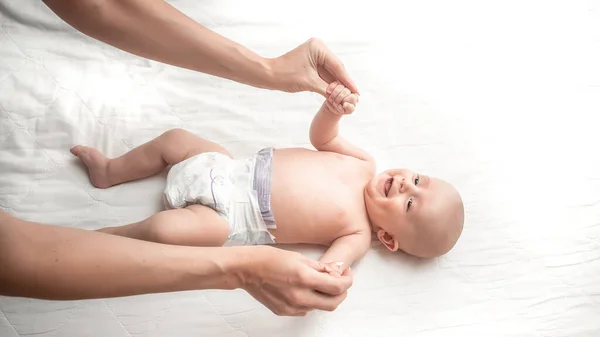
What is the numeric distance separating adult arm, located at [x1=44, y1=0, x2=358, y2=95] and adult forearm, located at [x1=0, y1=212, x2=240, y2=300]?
45 centimetres

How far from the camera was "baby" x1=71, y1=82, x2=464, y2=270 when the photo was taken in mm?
1298

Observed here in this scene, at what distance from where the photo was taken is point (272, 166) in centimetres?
135

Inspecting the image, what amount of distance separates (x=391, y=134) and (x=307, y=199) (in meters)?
0.34

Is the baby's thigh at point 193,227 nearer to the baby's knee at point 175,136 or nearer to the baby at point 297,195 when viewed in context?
the baby at point 297,195

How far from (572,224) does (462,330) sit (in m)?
0.41

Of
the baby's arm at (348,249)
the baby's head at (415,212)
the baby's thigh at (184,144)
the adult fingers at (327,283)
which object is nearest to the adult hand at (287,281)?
the adult fingers at (327,283)

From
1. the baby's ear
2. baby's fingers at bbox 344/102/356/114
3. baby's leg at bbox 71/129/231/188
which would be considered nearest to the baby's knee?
baby's leg at bbox 71/129/231/188

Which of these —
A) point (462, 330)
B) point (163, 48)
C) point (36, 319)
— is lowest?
point (462, 330)

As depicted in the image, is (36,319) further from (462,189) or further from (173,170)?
(462,189)

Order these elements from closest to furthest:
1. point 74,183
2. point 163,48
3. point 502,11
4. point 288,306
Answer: point 288,306, point 163,48, point 74,183, point 502,11

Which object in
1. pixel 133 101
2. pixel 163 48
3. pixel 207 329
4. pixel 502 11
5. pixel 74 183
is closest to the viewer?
pixel 163 48

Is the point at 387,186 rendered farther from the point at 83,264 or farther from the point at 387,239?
the point at 83,264

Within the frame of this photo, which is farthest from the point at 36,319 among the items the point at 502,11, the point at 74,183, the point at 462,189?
the point at 502,11

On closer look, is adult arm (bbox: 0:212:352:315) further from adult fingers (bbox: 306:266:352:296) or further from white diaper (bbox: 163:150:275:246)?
white diaper (bbox: 163:150:275:246)
